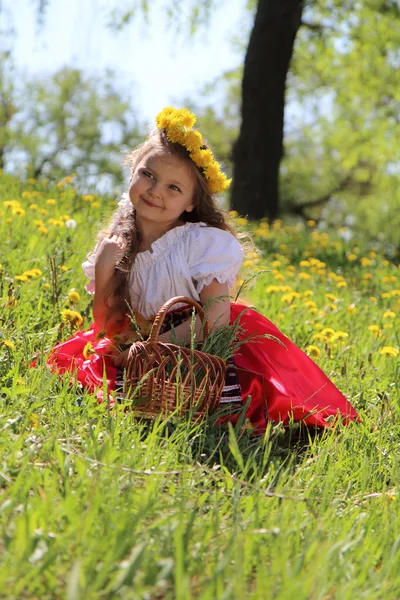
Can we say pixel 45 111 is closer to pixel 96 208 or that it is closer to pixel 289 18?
pixel 289 18

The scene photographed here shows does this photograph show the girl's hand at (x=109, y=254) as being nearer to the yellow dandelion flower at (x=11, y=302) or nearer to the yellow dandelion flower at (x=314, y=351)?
the yellow dandelion flower at (x=11, y=302)

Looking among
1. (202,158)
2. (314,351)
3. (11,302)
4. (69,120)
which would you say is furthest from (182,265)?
(69,120)

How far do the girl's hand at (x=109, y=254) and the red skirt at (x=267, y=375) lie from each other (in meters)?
0.29

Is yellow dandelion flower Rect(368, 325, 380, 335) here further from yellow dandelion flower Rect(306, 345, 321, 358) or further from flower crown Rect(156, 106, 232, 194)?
flower crown Rect(156, 106, 232, 194)

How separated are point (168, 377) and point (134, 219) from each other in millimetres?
917

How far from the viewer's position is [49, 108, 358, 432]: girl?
9.74ft

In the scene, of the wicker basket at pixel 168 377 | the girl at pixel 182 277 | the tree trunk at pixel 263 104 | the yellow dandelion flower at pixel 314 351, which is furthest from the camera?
the tree trunk at pixel 263 104

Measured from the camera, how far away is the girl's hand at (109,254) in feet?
10.2

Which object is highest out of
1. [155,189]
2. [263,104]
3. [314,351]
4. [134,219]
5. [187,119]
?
[263,104]

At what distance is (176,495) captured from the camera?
191cm

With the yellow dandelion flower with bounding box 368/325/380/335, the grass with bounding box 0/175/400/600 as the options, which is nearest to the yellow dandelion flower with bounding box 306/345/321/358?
the grass with bounding box 0/175/400/600

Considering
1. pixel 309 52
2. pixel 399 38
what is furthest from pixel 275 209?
pixel 309 52

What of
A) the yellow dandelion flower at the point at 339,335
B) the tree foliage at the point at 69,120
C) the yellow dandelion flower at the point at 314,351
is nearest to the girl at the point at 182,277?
the yellow dandelion flower at the point at 314,351

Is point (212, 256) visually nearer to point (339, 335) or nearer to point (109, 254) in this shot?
point (109, 254)
